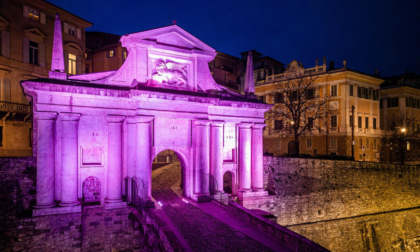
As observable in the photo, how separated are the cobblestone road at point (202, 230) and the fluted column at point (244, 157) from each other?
16.6ft

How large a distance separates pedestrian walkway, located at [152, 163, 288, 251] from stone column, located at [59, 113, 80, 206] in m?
4.74

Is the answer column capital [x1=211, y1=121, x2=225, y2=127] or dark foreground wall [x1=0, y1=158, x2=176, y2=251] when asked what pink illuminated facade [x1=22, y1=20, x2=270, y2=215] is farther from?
dark foreground wall [x1=0, y1=158, x2=176, y2=251]

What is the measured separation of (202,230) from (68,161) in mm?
8337

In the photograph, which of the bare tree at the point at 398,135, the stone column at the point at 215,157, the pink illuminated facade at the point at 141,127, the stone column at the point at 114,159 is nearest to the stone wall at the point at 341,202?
the pink illuminated facade at the point at 141,127

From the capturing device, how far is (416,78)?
50.0 m

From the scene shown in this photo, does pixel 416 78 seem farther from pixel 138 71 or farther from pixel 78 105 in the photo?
pixel 78 105

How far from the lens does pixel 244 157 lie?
21.2 metres

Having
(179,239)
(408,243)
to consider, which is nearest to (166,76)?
(179,239)

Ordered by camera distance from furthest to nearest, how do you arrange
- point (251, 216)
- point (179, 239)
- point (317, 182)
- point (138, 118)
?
point (317, 182) → point (138, 118) → point (251, 216) → point (179, 239)

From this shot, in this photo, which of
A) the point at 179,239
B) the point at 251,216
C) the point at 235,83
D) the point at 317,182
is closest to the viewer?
the point at 179,239

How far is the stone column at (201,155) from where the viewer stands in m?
19.1

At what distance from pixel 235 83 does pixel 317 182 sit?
27.7m

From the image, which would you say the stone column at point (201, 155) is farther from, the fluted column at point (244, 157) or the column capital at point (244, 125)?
the fluted column at point (244, 157)

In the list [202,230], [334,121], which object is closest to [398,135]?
[334,121]
